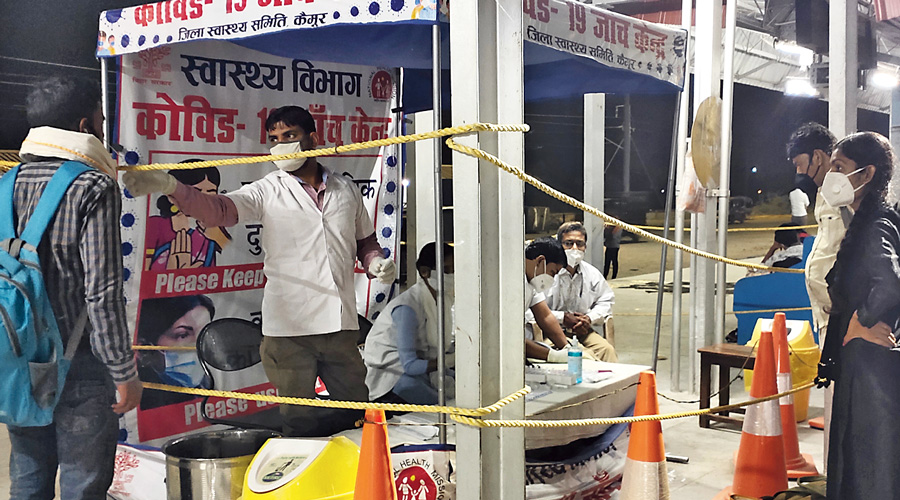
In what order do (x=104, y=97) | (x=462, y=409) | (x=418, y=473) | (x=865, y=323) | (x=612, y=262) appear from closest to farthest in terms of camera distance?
(x=462, y=409), (x=865, y=323), (x=418, y=473), (x=104, y=97), (x=612, y=262)

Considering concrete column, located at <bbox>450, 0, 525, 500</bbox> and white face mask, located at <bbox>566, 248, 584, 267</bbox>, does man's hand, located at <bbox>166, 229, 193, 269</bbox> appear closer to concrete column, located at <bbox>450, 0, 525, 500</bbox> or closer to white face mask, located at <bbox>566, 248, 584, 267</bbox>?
concrete column, located at <bbox>450, 0, 525, 500</bbox>

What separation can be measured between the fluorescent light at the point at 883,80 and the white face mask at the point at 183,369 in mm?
2112

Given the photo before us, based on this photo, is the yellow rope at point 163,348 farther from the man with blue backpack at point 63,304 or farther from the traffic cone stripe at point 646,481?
the traffic cone stripe at point 646,481

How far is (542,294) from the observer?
11.8 ft

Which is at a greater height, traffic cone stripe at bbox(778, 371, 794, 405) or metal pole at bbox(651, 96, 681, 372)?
metal pole at bbox(651, 96, 681, 372)

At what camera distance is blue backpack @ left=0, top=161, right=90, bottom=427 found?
7.33ft

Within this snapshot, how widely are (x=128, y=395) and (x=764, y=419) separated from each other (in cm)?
215

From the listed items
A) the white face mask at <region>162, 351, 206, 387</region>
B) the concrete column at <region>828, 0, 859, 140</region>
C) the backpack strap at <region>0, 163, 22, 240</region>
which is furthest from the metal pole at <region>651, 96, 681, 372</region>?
the backpack strap at <region>0, 163, 22, 240</region>

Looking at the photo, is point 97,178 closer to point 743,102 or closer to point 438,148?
point 438,148

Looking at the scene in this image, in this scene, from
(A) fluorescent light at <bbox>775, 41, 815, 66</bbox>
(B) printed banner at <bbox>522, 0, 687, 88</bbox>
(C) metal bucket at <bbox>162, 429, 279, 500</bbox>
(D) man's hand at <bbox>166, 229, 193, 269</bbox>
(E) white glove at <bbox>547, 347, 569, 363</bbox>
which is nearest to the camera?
(A) fluorescent light at <bbox>775, 41, 815, 66</bbox>

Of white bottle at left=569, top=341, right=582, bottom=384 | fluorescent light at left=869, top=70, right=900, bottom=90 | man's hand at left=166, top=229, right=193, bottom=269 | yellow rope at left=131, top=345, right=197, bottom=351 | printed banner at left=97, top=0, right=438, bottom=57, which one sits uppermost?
printed banner at left=97, top=0, right=438, bottom=57

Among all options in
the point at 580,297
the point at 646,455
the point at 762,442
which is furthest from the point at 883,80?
the point at 580,297

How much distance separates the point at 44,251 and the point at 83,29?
0.75m

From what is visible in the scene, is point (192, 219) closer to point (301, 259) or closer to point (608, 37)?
point (301, 259)
